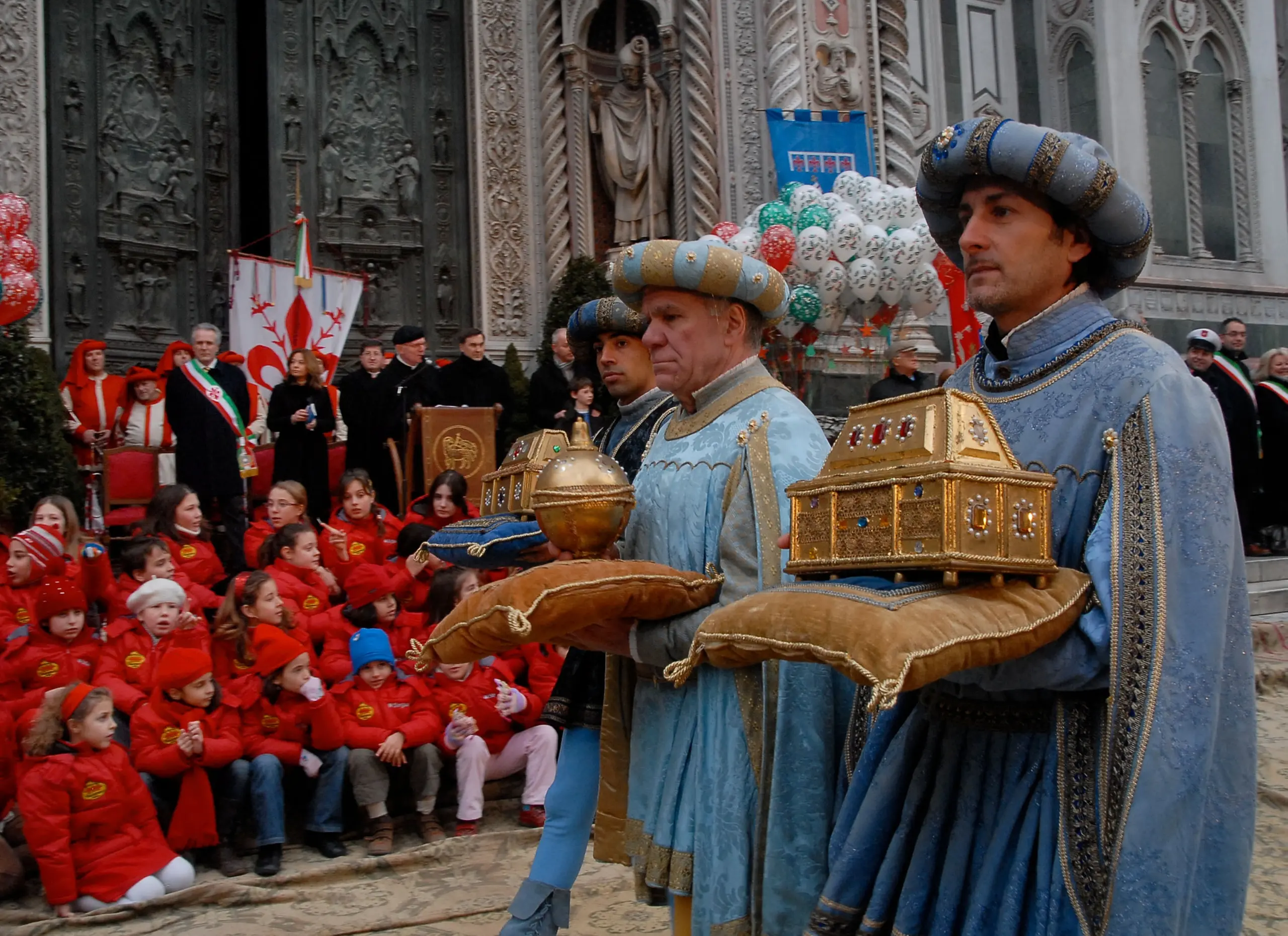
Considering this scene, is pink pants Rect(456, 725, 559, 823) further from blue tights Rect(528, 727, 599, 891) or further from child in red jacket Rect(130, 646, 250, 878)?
blue tights Rect(528, 727, 599, 891)

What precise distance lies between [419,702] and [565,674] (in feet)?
7.34

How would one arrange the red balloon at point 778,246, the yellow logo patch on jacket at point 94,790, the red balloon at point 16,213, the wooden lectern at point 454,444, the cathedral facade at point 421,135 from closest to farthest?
the yellow logo patch on jacket at point 94,790
the red balloon at point 16,213
the wooden lectern at point 454,444
the red balloon at point 778,246
the cathedral facade at point 421,135

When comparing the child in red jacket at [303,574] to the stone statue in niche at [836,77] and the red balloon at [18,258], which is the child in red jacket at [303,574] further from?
the stone statue in niche at [836,77]

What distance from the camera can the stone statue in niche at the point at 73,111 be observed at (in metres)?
10.1

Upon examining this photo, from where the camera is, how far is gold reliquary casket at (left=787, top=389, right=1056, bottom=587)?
188cm

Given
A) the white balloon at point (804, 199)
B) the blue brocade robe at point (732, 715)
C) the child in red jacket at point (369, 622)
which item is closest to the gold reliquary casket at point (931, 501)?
the blue brocade robe at point (732, 715)

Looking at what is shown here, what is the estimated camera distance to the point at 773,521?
2.81 meters

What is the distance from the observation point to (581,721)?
11.8ft

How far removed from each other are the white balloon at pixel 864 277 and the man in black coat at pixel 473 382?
2214 millimetres

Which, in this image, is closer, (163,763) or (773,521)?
(773,521)

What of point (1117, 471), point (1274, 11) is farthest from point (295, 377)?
point (1274, 11)

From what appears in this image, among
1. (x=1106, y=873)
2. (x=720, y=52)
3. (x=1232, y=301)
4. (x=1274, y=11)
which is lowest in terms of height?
(x=1106, y=873)

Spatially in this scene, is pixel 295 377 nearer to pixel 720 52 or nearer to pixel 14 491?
pixel 14 491

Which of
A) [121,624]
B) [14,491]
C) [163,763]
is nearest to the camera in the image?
[163,763]
